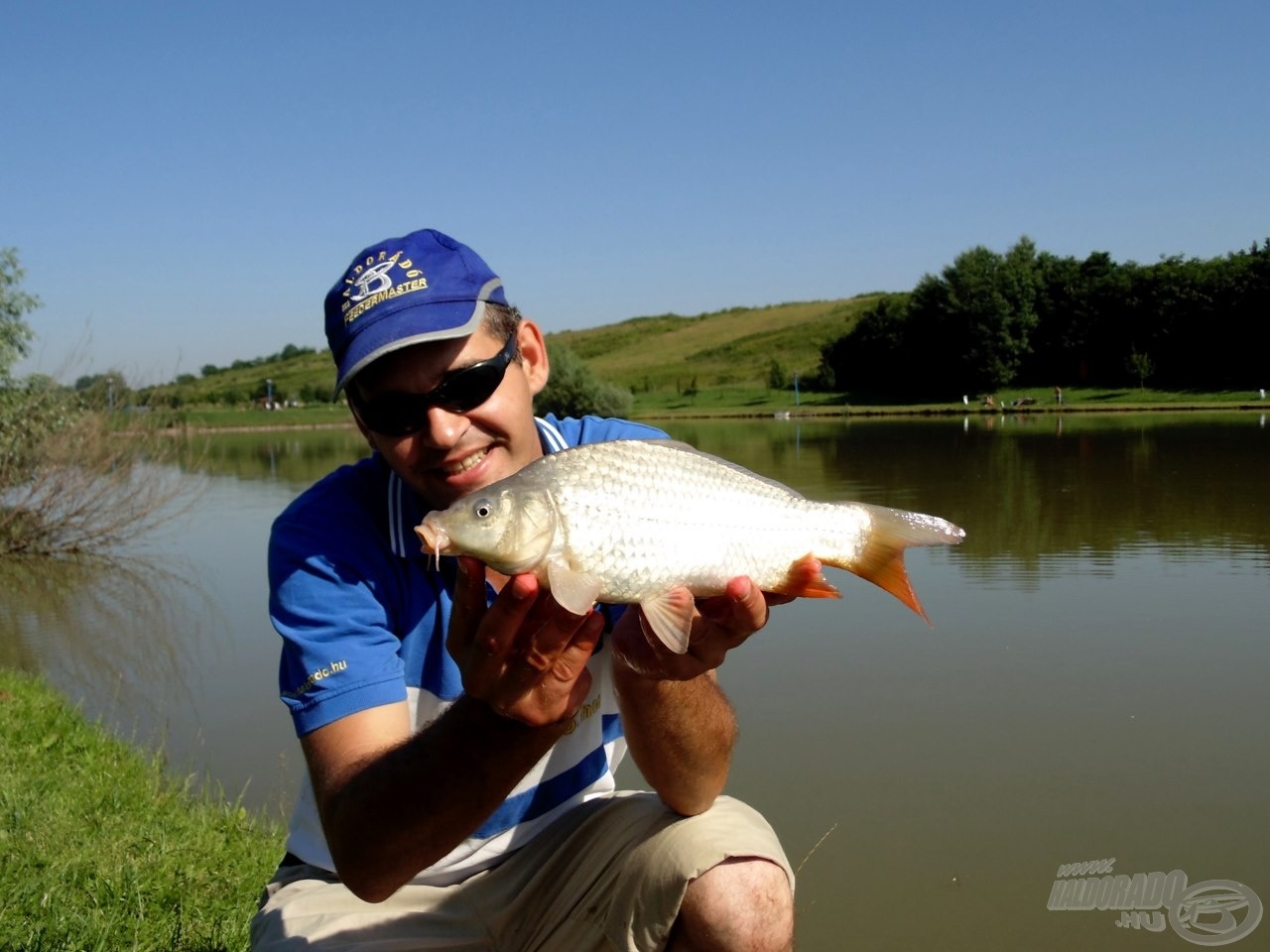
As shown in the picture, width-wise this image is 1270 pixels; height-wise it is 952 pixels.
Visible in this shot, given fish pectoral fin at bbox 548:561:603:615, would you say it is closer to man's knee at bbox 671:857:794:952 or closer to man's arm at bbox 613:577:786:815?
man's arm at bbox 613:577:786:815

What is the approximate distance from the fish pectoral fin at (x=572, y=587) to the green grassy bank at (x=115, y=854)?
206 centimetres

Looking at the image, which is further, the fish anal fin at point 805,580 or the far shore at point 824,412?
the far shore at point 824,412

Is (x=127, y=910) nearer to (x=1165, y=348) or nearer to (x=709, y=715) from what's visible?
(x=709, y=715)

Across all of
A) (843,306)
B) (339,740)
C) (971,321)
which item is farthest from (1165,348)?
(339,740)

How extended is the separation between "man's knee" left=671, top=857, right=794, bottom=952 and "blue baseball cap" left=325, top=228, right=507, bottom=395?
130 cm

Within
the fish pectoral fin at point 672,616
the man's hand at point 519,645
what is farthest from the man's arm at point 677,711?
the man's hand at point 519,645

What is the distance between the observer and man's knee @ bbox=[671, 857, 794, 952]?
2.12 metres

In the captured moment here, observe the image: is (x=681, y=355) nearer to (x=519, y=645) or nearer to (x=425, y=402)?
(x=425, y=402)

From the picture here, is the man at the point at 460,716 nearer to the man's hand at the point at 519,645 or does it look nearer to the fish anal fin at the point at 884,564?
the man's hand at the point at 519,645

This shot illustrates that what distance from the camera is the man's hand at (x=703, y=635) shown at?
202 centimetres

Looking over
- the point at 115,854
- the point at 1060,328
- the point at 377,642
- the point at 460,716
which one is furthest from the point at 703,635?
the point at 1060,328

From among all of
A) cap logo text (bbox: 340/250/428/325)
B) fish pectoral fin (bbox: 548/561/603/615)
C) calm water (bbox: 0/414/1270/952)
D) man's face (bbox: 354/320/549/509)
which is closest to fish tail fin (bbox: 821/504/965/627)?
fish pectoral fin (bbox: 548/561/603/615)

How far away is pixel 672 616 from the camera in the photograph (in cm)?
196

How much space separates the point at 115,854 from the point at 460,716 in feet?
8.52
